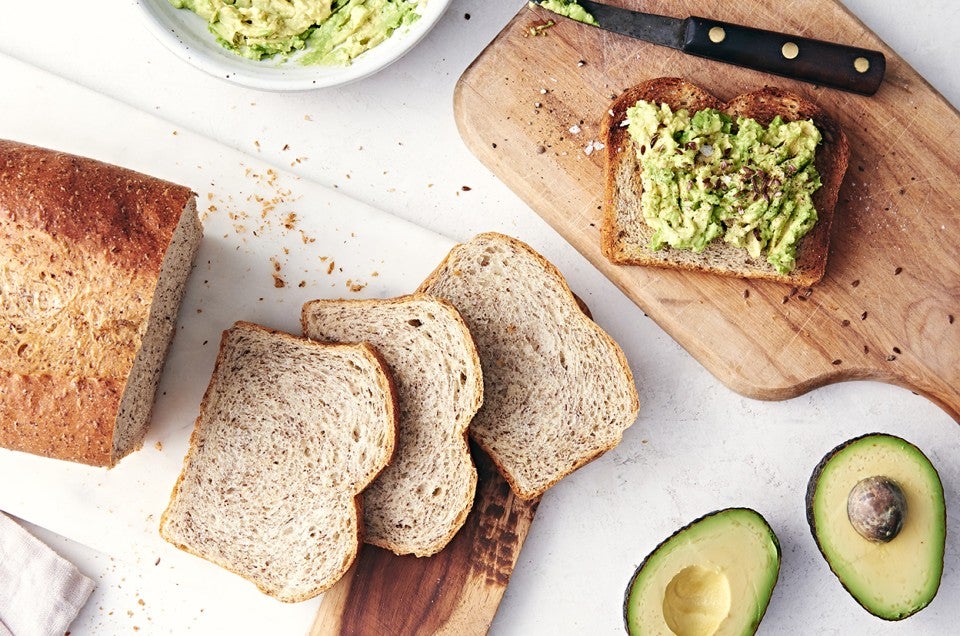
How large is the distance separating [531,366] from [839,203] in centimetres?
121

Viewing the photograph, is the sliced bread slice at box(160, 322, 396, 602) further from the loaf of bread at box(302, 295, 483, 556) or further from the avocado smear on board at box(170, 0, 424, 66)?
the avocado smear on board at box(170, 0, 424, 66)

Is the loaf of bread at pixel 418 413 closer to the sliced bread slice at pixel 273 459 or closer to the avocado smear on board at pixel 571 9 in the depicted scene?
the sliced bread slice at pixel 273 459

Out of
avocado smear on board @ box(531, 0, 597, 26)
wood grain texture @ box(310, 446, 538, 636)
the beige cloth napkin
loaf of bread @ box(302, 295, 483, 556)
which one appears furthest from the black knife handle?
the beige cloth napkin

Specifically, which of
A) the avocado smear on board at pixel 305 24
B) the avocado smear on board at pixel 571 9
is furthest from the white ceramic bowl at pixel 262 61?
the avocado smear on board at pixel 571 9

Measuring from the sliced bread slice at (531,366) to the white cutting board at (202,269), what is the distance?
20 centimetres

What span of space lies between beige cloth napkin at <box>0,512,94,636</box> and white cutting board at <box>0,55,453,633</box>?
Result: 13 cm

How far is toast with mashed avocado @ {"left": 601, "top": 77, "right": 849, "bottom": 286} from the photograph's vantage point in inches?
105

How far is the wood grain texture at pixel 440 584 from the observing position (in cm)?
295

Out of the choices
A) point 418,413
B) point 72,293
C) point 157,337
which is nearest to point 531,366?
point 418,413

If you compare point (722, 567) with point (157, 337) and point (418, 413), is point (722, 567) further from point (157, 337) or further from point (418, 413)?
point (157, 337)

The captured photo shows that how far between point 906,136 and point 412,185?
172cm

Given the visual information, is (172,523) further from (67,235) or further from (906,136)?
(906,136)

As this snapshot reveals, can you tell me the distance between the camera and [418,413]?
287cm

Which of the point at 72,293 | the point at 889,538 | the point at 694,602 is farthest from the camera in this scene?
the point at 694,602
